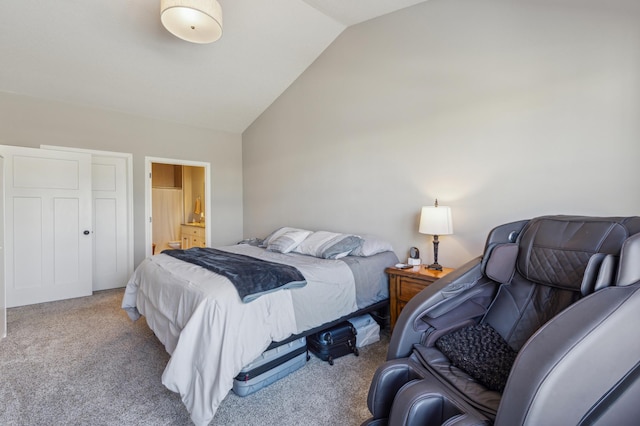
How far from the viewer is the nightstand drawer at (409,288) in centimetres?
260

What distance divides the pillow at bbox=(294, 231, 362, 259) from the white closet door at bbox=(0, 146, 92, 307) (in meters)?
2.97

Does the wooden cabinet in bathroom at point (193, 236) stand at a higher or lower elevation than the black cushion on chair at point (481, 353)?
higher

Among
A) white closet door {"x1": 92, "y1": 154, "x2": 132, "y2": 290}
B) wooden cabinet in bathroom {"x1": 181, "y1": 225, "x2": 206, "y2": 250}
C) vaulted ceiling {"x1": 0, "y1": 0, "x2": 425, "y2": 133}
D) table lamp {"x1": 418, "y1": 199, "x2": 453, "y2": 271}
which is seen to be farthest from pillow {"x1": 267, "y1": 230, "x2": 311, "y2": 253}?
wooden cabinet in bathroom {"x1": 181, "y1": 225, "x2": 206, "y2": 250}

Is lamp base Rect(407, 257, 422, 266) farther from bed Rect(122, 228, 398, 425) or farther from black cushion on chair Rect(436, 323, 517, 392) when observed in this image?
black cushion on chair Rect(436, 323, 517, 392)

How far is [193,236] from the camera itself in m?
6.27

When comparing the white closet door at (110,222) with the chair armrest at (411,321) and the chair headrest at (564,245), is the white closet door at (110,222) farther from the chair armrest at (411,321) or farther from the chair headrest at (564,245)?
the chair headrest at (564,245)

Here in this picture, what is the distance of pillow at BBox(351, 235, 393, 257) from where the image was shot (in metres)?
3.09

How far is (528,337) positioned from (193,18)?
115 inches

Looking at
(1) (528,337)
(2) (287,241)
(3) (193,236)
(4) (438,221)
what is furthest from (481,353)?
(3) (193,236)

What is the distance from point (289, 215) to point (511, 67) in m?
3.13

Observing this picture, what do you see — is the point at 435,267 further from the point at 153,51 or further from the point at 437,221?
the point at 153,51

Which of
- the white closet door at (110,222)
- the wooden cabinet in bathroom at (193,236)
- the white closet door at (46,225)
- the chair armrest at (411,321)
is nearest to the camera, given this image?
the chair armrest at (411,321)

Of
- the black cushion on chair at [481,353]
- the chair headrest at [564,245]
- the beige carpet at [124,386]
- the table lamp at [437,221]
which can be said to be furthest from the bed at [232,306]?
the chair headrest at [564,245]

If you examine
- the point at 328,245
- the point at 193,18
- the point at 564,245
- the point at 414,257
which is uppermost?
the point at 193,18
